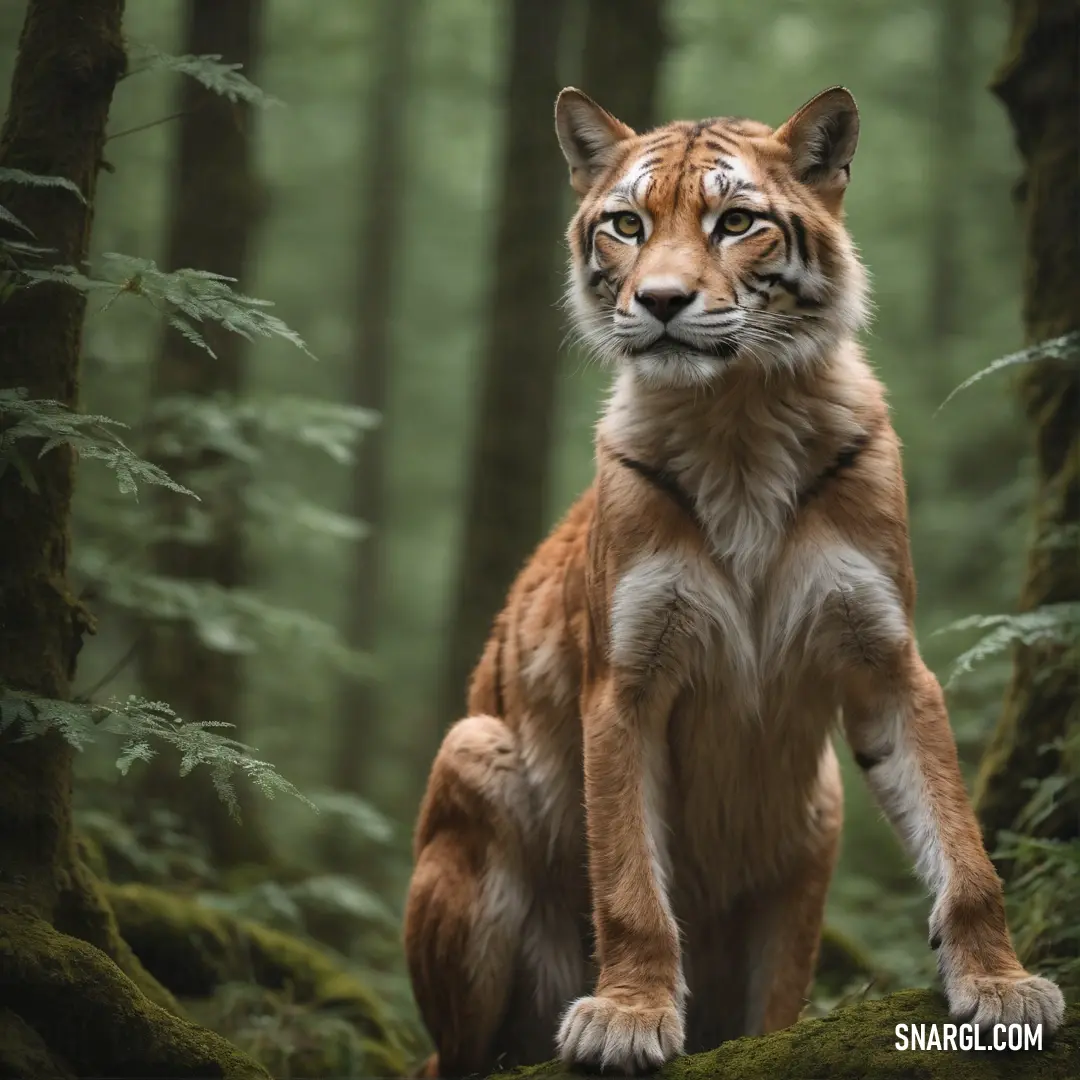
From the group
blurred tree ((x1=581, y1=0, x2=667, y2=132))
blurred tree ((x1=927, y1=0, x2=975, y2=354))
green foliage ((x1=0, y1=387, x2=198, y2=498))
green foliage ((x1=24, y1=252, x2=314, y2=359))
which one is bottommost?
green foliage ((x1=0, y1=387, x2=198, y2=498))

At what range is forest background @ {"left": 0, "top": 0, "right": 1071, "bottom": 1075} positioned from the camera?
6.36 m

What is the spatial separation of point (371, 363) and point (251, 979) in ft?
37.3

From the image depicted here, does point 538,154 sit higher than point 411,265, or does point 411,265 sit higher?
point 411,265

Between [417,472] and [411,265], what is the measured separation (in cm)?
355

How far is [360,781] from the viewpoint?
15.3 m

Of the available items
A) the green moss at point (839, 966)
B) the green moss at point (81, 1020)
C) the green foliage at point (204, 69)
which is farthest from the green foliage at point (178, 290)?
the green moss at point (839, 966)

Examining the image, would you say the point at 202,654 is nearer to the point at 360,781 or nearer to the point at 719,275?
the point at 719,275

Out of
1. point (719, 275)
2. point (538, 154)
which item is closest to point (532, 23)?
point (538, 154)

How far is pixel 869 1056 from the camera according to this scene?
128 inches

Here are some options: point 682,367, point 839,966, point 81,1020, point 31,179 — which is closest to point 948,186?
point 839,966

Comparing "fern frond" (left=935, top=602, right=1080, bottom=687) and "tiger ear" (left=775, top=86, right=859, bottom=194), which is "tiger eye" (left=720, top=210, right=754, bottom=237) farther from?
"fern frond" (left=935, top=602, right=1080, bottom=687)

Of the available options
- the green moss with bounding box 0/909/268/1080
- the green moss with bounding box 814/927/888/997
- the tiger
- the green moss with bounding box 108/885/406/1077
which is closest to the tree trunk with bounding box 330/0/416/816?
the green moss with bounding box 108/885/406/1077

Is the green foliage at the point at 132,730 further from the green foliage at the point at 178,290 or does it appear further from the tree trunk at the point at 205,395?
the tree trunk at the point at 205,395

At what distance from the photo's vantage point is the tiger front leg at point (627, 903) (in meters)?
3.50
